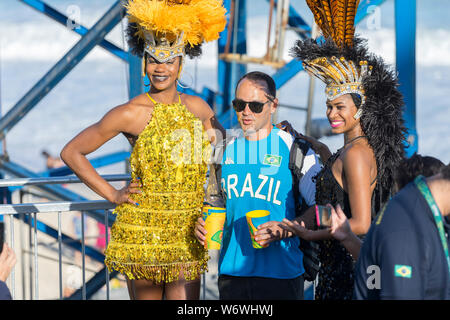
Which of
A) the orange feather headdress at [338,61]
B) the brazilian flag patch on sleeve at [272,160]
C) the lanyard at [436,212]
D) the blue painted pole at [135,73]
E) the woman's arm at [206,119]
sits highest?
the blue painted pole at [135,73]

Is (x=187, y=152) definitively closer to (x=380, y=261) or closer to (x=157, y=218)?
(x=157, y=218)

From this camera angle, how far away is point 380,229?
66.3 inches

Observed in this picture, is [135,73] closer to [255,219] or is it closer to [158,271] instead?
[158,271]

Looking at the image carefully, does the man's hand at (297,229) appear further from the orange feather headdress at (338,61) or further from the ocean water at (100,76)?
the ocean water at (100,76)

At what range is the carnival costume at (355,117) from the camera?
243cm

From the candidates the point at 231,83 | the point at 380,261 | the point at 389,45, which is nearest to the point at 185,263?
the point at 380,261

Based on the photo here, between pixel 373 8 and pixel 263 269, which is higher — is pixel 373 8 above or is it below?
above

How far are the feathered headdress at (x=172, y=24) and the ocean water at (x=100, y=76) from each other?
1110 centimetres

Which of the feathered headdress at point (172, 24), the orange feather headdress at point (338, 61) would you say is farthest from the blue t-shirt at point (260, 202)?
the feathered headdress at point (172, 24)

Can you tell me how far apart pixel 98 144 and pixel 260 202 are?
871mm

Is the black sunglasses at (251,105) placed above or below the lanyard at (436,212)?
above

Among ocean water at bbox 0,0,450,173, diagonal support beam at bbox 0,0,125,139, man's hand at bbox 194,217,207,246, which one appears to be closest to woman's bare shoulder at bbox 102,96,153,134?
man's hand at bbox 194,217,207,246

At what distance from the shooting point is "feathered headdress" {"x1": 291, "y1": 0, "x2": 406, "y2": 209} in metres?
2.43
